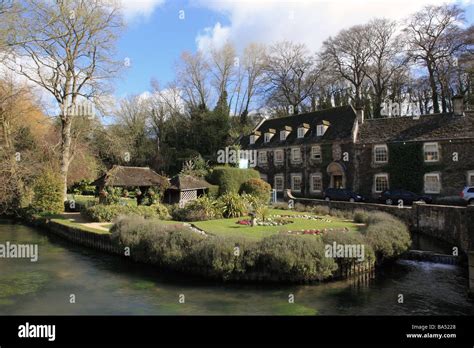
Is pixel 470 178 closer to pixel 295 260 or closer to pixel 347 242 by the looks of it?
pixel 347 242

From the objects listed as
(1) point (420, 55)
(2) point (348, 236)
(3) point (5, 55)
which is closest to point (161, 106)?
(1) point (420, 55)

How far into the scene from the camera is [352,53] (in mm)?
47000

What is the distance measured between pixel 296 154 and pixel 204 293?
2965 centimetres

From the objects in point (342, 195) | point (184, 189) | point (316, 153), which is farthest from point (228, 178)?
point (316, 153)

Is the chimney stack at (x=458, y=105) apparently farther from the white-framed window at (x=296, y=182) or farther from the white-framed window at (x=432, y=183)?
the white-framed window at (x=296, y=182)

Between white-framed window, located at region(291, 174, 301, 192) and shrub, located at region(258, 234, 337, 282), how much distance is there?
26.1 meters

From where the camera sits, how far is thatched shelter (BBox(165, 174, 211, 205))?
91.6 ft

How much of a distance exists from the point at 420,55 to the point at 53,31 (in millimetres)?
37180

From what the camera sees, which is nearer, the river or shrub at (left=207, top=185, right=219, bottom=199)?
the river

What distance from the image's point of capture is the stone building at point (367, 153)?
98.9 ft

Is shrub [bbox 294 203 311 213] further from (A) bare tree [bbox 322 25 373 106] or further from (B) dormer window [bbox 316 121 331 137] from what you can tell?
(A) bare tree [bbox 322 25 373 106]

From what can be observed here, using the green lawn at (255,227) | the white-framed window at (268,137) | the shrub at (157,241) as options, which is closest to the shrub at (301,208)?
the green lawn at (255,227)

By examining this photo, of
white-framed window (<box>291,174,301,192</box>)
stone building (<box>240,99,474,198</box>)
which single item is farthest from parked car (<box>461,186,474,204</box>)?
white-framed window (<box>291,174,301,192</box>)

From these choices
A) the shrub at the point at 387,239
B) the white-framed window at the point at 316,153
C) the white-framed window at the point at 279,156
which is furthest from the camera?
the white-framed window at the point at 279,156
